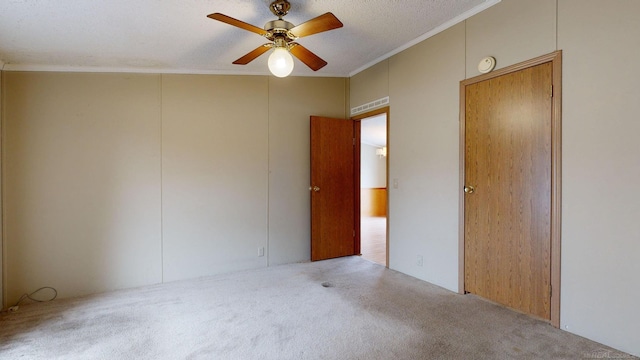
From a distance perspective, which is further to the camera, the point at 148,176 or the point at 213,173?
the point at 213,173

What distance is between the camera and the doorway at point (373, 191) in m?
5.02

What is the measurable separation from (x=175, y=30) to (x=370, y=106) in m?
2.37

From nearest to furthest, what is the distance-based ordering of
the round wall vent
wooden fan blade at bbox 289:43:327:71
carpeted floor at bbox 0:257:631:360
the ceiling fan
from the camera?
1. carpeted floor at bbox 0:257:631:360
2. the ceiling fan
3. wooden fan blade at bbox 289:43:327:71
4. the round wall vent

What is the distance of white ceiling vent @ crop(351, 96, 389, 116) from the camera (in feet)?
12.4

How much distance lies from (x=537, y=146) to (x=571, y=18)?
91 cm

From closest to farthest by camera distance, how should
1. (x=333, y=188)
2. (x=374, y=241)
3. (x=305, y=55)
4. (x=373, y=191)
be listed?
(x=305, y=55), (x=333, y=188), (x=374, y=241), (x=373, y=191)

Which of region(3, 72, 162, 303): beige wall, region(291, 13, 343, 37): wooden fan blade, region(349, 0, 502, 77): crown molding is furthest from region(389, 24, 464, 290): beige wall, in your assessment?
region(3, 72, 162, 303): beige wall

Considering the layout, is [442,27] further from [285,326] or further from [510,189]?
[285,326]

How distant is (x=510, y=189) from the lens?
8.41ft

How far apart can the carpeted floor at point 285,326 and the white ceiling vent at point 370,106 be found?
83.5 inches

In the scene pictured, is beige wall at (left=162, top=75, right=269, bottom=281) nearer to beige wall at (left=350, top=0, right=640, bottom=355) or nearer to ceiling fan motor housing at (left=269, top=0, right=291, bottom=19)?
ceiling fan motor housing at (left=269, top=0, right=291, bottom=19)

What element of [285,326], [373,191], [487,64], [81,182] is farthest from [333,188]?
[373,191]

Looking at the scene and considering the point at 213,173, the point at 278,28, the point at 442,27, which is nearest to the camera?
the point at 278,28

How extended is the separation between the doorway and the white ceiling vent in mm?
753
